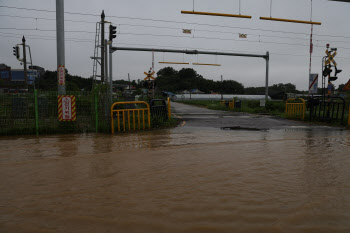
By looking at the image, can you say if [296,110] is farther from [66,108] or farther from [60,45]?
[60,45]

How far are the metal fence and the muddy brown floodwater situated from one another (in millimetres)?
3417

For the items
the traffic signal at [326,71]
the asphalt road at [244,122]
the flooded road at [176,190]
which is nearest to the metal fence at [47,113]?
the flooded road at [176,190]

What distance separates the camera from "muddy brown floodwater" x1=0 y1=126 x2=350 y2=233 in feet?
8.48

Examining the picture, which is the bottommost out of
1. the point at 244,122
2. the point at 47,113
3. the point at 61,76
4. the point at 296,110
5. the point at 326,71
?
the point at 244,122

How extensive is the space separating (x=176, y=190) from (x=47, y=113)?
761 cm

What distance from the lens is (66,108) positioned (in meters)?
9.53

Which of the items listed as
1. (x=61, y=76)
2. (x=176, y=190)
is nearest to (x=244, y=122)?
(x=61, y=76)

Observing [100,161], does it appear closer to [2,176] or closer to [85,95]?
[2,176]

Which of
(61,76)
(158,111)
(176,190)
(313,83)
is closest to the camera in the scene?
(176,190)

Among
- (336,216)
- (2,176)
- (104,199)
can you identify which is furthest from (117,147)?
(336,216)

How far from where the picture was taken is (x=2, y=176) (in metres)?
4.18

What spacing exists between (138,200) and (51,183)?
1473 mm

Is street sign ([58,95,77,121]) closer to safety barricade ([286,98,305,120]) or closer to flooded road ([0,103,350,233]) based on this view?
flooded road ([0,103,350,233])

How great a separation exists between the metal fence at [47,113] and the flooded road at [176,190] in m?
3.42
